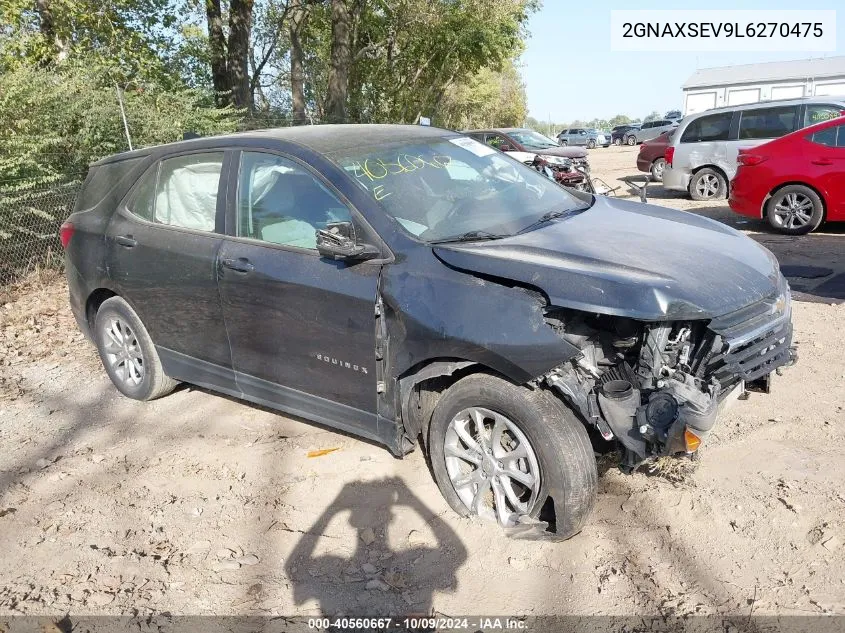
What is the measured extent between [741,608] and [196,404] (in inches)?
145

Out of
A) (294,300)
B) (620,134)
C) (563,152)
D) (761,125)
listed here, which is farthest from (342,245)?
(620,134)

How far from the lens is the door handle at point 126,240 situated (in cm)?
448

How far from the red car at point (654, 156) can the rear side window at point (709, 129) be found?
357 cm

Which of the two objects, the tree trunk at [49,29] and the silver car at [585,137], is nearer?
the tree trunk at [49,29]

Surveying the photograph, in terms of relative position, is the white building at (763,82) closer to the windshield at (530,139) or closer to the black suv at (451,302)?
the windshield at (530,139)

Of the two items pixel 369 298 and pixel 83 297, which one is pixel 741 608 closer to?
pixel 369 298

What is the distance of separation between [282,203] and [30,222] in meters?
6.06

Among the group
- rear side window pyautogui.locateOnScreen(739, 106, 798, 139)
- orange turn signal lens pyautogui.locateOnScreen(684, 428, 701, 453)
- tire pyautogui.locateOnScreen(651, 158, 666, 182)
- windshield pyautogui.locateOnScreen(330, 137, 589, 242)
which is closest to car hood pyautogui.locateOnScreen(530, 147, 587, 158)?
tire pyautogui.locateOnScreen(651, 158, 666, 182)

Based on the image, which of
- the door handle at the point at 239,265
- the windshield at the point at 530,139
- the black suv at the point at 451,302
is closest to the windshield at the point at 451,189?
the black suv at the point at 451,302

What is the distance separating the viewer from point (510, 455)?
121 inches

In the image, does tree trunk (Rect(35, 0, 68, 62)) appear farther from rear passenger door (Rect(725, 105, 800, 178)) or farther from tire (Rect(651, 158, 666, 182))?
tire (Rect(651, 158, 666, 182))

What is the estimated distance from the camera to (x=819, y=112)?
437 inches

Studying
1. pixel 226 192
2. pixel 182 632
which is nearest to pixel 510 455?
pixel 182 632

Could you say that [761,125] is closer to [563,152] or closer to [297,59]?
[563,152]
